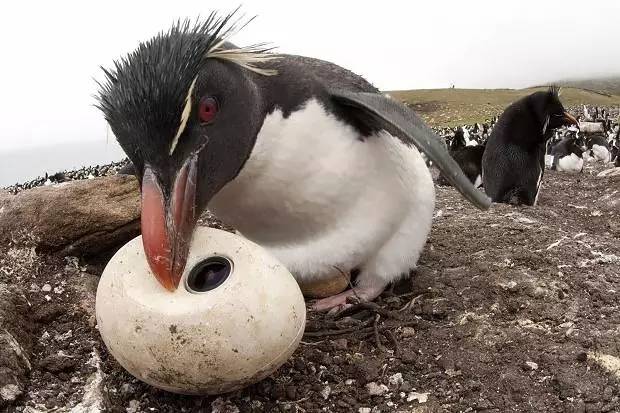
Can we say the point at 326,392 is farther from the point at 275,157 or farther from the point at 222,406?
the point at 275,157

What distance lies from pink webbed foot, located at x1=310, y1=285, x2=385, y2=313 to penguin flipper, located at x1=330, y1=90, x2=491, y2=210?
0.71 metres

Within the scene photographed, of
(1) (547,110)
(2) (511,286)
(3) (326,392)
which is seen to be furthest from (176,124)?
(1) (547,110)

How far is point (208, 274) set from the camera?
2.09m

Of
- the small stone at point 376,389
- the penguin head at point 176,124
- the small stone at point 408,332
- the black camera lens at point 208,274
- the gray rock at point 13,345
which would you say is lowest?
the small stone at point 376,389

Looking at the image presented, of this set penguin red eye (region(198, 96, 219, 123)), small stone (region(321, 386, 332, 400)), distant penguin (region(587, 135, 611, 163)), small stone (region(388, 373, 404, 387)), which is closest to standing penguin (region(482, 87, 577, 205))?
small stone (region(388, 373, 404, 387))

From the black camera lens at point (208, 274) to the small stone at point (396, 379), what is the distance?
812mm

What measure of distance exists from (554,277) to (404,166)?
1.03 meters

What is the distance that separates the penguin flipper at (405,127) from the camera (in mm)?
2568

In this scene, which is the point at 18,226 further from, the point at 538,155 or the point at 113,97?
the point at 538,155

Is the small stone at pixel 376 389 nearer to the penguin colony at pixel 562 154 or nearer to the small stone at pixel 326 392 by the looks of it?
the small stone at pixel 326 392

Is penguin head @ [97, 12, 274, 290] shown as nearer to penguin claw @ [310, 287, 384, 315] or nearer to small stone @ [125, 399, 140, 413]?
small stone @ [125, 399, 140, 413]

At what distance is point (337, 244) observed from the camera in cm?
286

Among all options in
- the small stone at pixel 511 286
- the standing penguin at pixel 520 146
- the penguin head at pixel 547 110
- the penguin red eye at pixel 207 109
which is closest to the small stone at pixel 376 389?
the small stone at pixel 511 286

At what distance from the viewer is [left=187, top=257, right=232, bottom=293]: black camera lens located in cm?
202
